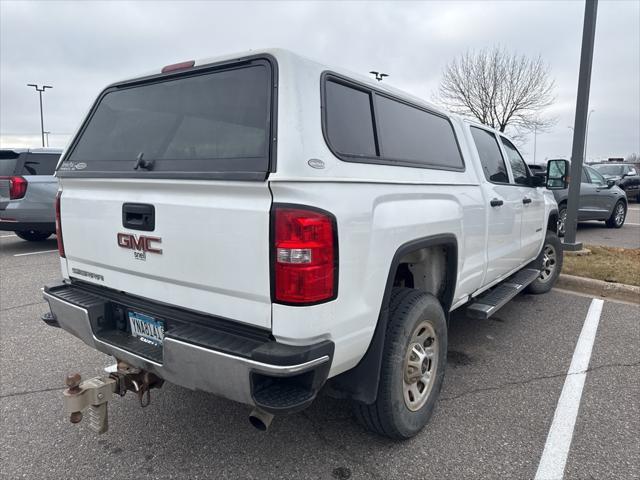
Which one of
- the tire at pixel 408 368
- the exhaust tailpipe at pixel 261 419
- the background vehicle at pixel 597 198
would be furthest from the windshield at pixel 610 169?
the exhaust tailpipe at pixel 261 419

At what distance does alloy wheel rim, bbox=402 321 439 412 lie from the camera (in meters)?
2.71

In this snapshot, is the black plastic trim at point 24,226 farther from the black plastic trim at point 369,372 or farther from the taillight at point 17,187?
the black plastic trim at point 369,372

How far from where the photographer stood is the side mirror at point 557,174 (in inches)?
193

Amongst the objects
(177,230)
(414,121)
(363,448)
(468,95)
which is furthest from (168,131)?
(468,95)

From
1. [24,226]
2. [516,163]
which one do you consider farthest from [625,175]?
[24,226]

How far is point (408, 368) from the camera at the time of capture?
107 inches

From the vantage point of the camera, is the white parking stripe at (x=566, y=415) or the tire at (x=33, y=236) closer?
the white parking stripe at (x=566, y=415)

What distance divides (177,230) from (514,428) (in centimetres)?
230

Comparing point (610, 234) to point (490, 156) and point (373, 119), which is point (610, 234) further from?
point (373, 119)

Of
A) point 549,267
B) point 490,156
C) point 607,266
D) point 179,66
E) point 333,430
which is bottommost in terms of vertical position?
point 333,430

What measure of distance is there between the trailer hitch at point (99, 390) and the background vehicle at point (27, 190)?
277 inches

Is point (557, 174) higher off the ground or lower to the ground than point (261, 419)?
higher

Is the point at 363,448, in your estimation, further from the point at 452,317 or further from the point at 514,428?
the point at 452,317

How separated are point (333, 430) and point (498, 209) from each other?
2.23m
